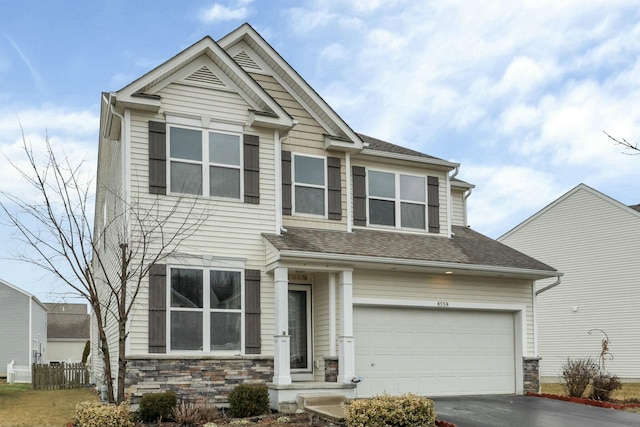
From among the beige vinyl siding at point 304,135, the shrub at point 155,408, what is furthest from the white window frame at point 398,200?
the shrub at point 155,408

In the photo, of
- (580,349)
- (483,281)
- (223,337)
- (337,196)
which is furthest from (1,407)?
(580,349)

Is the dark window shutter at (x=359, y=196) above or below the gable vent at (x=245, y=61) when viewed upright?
below

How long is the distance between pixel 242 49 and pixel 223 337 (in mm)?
7105

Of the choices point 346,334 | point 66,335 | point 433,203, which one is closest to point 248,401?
point 346,334

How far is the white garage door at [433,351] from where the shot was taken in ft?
53.6

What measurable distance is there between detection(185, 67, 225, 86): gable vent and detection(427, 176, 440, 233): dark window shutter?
21.2 ft

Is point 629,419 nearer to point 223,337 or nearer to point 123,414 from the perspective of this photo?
point 223,337

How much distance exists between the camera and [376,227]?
18.1m

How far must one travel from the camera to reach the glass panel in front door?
16.2m

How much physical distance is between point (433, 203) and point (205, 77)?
708 centimetres

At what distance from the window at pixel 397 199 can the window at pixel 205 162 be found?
165 inches

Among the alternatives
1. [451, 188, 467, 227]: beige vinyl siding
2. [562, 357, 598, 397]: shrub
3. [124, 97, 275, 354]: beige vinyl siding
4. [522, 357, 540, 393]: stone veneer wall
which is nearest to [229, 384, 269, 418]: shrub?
[124, 97, 275, 354]: beige vinyl siding

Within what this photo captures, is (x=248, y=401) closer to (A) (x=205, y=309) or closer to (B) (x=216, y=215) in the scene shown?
(A) (x=205, y=309)

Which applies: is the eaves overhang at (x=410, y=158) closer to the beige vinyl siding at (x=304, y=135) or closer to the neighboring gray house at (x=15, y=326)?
the beige vinyl siding at (x=304, y=135)
